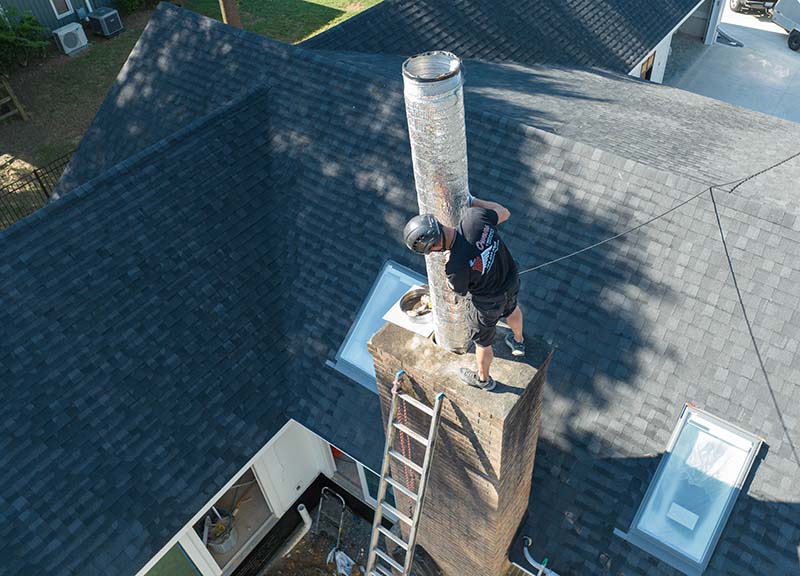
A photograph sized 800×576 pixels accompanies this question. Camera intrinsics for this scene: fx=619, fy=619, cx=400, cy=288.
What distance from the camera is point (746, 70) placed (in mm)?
22562

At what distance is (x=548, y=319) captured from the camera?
807 cm

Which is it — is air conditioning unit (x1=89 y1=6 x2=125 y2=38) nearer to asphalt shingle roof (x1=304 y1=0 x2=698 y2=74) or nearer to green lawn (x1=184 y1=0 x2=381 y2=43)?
green lawn (x1=184 y1=0 x2=381 y2=43)

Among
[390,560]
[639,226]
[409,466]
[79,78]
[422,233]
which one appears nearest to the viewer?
[422,233]

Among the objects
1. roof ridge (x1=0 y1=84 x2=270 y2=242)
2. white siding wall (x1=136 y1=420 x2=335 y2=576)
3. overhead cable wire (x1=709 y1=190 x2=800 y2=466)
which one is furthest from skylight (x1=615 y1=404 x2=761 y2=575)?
roof ridge (x1=0 y1=84 x2=270 y2=242)

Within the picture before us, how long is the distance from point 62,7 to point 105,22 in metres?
1.85

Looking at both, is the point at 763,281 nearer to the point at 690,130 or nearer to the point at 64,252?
the point at 690,130

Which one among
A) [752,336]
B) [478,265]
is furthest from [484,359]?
[752,336]

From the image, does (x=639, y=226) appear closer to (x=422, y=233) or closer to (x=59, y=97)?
(x=422, y=233)

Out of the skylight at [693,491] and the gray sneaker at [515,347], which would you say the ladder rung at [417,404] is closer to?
the gray sneaker at [515,347]

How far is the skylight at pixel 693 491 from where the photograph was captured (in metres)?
6.93

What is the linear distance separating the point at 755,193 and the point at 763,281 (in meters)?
1.38

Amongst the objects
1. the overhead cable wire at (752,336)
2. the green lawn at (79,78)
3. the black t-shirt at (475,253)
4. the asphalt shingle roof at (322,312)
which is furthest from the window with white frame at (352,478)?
the green lawn at (79,78)

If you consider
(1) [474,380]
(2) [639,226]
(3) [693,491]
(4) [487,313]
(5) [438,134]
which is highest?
(5) [438,134]

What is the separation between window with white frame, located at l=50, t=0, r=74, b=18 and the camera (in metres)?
26.8
